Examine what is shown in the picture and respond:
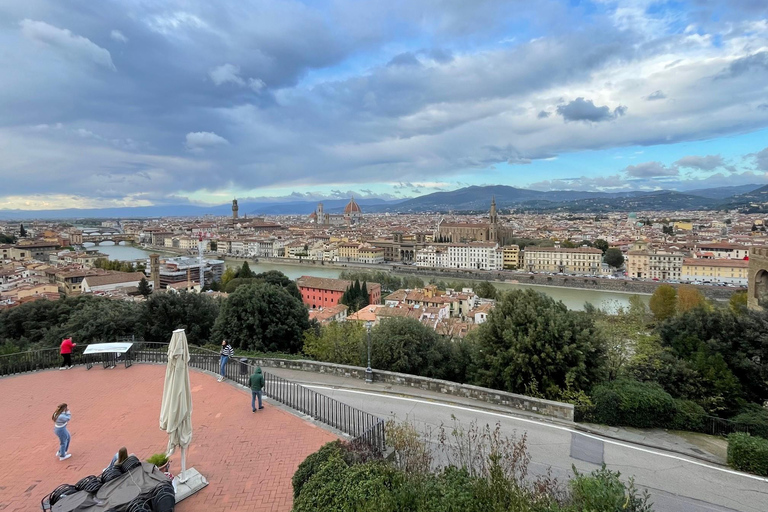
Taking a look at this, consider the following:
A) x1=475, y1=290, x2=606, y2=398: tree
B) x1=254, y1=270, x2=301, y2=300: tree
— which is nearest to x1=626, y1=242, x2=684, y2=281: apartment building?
x1=254, y1=270, x2=301, y2=300: tree

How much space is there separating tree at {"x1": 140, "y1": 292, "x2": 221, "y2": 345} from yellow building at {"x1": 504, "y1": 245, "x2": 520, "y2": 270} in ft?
176

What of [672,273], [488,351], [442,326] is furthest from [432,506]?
[672,273]

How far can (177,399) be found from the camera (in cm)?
395

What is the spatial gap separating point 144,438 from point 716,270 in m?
54.6

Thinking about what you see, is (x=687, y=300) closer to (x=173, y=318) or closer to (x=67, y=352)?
(x=173, y=318)

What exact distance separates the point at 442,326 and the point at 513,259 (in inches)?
1845

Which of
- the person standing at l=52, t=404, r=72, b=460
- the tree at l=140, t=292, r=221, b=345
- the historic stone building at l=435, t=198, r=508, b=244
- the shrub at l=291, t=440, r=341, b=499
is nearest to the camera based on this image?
the shrub at l=291, t=440, r=341, b=499

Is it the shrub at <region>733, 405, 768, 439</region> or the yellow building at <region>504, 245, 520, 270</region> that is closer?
the shrub at <region>733, 405, 768, 439</region>

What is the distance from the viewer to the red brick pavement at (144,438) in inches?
159

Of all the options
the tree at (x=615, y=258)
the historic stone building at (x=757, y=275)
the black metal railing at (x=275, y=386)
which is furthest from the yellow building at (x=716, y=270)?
the black metal railing at (x=275, y=386)

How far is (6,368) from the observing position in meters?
7.73

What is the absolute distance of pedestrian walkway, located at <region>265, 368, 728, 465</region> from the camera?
19.5ft

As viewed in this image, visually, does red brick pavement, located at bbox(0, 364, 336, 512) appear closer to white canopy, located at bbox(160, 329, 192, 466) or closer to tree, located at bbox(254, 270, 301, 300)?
white canopy, located at bbox(160, 329, 192, 466)

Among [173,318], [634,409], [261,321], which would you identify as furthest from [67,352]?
[634,409]
